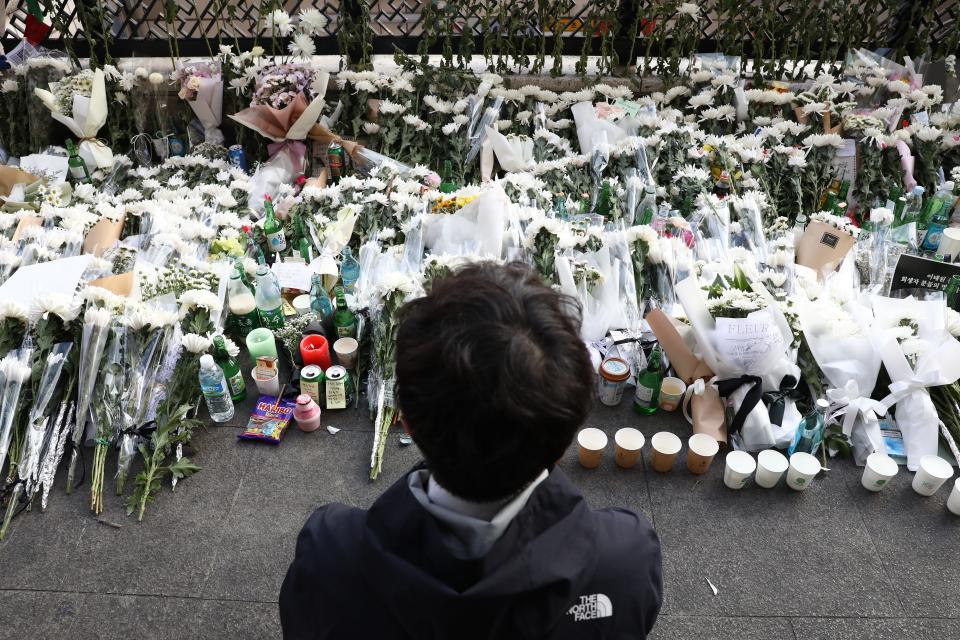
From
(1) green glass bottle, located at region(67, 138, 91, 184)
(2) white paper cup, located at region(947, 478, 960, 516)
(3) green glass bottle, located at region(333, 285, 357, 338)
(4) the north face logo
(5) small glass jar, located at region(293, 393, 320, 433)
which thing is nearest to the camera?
(4) the north face logo

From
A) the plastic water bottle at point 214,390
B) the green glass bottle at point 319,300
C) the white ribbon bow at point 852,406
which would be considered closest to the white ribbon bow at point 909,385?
the white ribbon bow at point 852,406

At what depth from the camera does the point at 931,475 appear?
237 centimetres

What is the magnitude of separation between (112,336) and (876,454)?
10.5ft

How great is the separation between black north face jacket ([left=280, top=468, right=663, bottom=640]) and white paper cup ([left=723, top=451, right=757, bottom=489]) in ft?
4.25

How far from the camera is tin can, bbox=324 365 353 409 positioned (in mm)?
2730

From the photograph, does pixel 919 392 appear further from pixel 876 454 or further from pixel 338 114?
pixel 338 114

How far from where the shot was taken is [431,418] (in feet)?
3.19

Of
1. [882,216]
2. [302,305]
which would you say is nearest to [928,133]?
[882,216]

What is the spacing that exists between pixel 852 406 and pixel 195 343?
277 centimetres

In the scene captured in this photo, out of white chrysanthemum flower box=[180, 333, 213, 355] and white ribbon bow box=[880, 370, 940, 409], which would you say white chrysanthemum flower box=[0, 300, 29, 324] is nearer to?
white chrysanthemum flower box=[180, 333, 213, 355]

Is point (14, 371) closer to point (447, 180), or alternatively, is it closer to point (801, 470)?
point (447, 180)

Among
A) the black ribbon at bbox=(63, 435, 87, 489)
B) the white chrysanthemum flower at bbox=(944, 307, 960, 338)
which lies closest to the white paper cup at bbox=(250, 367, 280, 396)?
the black ribbon at bbox=(63, 435, 87, 489)

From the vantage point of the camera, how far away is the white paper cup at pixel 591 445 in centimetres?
247

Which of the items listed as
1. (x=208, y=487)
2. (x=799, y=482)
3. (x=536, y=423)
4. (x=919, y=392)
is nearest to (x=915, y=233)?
(x=919, y=392)
